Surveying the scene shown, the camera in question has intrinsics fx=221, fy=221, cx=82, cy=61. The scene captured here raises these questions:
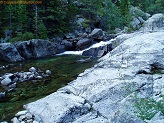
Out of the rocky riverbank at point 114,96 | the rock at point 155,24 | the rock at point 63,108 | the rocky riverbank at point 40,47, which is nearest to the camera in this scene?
the rocky riverbank at point 114,96

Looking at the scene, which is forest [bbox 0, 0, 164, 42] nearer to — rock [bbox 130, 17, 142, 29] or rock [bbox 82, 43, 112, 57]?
rock [bbox 130, 17, 142, 29]

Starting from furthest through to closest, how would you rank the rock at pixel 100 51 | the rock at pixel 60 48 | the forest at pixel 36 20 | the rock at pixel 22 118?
the forest at pixel 36 20 → the rock at pixel 60 48 → the rock at pixel 100 51 → the rock at pixel 22 118

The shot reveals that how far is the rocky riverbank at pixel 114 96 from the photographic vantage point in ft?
19.3

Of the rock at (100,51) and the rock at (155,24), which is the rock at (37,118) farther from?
the rock at (155,24)

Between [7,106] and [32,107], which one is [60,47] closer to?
[7,106]

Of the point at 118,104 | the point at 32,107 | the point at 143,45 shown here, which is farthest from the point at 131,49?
the point at 32,107

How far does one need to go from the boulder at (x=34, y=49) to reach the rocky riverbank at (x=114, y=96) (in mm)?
19243

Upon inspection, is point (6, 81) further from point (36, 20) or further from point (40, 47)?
point (36, 20)

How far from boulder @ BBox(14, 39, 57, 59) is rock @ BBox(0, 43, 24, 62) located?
1.49 metres

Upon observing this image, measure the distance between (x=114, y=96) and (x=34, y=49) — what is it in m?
22.6

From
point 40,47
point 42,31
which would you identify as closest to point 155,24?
point 40,47

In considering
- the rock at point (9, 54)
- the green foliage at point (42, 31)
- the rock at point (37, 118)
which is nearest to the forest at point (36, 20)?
the green foliage at point (42, 31)

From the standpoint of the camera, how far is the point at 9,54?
26.2m

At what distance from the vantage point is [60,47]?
32.4 meters
